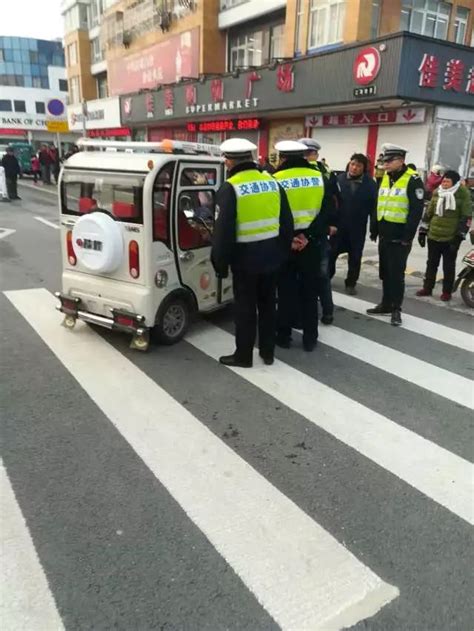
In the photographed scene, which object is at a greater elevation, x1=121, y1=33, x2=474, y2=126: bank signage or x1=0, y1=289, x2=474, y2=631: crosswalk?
x1=121, y1=33, x2=474, y2=126: bank signage

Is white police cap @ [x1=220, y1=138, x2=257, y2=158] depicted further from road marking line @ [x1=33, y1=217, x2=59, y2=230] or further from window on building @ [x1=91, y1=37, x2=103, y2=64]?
window on building @ [x1=91, y1=37, x2=103, y2=64]

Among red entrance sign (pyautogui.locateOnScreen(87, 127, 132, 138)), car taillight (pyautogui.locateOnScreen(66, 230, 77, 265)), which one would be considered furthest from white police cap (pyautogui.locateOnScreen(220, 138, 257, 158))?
red entrance sign (pyautogui.locateOnScreen(87, 127, 132, 138))

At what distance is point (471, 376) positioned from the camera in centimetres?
486

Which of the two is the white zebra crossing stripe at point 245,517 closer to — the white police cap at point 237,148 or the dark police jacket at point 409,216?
the white police cap at point 237,148

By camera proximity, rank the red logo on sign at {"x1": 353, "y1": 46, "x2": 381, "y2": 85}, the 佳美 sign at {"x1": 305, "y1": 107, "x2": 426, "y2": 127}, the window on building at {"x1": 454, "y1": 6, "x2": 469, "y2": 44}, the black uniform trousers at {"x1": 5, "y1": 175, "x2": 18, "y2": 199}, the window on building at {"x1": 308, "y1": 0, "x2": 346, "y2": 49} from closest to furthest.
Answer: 1. the red logo on sign at {"x1": 353, "y1": 46, "x2": 381, "y2": 85}
2. the 佳美 sign at {"x1": 305, "y1": 107, "x2": 426, "y2": 127}
3. the window on building at {"x1": 308, "y1": 0, "x2": 346, "y2": 49}
4. the window on building at {"x1": 454, "y1": 6, "x2": 469, "y2": 44}
5. the black uniform trousers at {"x1": 5, "y1": 175, "x2": 18, "y2": 199}

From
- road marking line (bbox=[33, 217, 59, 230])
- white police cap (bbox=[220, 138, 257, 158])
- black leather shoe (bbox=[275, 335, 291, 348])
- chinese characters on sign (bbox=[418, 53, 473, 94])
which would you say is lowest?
road marking line (bbox=[33, 217, 59, 230])

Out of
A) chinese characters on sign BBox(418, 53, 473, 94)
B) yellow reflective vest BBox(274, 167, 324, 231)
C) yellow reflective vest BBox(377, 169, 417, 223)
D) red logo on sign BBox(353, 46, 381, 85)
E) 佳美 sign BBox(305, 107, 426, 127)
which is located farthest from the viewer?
佳美 sign BBox(305, 107, 426, 127)

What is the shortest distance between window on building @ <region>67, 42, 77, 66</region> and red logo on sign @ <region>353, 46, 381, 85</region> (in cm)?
3587

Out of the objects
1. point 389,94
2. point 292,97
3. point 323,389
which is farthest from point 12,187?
point 323,389

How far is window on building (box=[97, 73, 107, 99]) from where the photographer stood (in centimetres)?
4166

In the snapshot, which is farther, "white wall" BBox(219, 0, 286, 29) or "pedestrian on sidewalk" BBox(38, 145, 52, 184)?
"pedestrian on sidewalk" BBox(38, 145, 52, 184)

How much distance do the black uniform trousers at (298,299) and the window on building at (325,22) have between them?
14966 mm

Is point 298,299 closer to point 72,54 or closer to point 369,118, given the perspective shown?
point 369,118

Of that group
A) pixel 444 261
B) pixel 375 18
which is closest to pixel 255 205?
pixel 444 261
